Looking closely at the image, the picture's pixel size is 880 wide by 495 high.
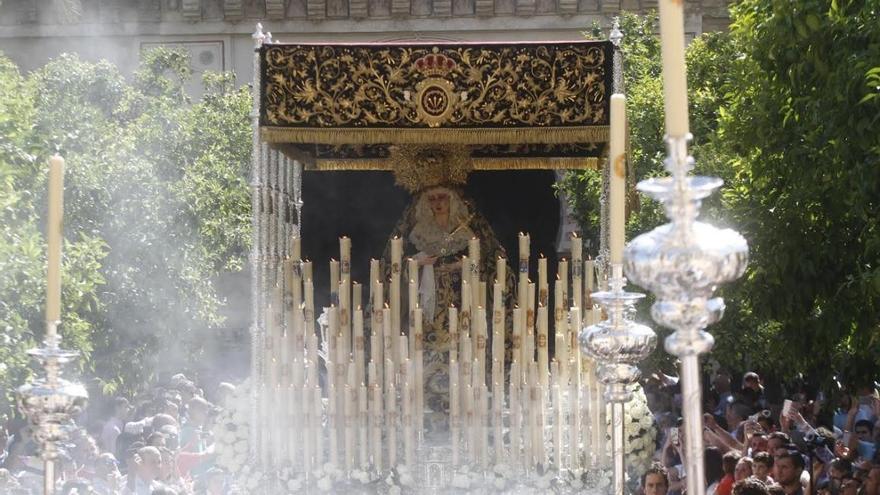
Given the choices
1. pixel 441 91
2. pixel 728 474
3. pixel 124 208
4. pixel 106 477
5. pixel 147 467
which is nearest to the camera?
pixel 441 91

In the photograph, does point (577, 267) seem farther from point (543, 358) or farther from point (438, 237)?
point (438, 237)

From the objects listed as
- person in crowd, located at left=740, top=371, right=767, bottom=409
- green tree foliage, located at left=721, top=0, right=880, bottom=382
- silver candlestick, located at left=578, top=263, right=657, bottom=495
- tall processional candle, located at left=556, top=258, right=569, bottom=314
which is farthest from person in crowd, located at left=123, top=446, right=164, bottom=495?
person in crowd, located at left=740, top=371, right=767, bottom=409

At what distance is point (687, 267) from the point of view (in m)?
4.47

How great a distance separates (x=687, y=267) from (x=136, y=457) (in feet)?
29.6

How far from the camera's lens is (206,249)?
80.3ft

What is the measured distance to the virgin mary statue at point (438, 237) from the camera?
11.3m

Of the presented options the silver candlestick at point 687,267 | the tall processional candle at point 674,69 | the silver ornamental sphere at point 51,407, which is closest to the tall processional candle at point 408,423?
the silver ornamental sphere at point 51,407

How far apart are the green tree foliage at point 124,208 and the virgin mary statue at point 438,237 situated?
3362 millimetres

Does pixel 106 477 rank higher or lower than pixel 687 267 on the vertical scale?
lower

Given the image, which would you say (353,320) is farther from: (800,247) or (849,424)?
(849,424)

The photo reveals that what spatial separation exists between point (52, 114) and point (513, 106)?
11434mm

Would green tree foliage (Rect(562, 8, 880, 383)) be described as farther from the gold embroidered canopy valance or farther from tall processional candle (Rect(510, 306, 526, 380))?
tall processional candle (Rect(510, 306, 526, 380))

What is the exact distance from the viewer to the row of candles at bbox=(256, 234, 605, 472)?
1049 centimetres

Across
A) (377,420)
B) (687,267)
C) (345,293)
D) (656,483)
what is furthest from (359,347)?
(687,267)
